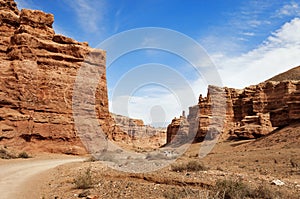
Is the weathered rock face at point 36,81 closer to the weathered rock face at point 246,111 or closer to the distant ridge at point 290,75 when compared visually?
the weathered rock face at point 246,111

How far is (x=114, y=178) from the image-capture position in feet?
34.4

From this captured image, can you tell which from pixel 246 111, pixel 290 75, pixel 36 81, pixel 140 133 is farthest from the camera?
pixel 140 133

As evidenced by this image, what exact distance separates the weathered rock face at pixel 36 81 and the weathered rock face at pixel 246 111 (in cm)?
2373

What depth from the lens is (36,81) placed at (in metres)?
25.7

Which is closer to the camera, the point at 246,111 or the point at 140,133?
the point at 246,111

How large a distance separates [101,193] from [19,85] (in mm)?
20399

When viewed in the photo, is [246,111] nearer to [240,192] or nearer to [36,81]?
[36,81]

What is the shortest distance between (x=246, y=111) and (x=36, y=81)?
114ft

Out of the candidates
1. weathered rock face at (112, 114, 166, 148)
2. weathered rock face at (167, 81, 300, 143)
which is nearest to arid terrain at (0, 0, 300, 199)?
weathered rock face at (167, 81, 300, 143)

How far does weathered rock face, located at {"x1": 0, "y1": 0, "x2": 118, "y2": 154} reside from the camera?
2344cm

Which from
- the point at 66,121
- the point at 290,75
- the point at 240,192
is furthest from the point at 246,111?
the point at 240,192

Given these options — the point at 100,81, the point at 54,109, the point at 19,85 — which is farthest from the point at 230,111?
the point at 19,85

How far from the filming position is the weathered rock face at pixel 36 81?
23.4 meters

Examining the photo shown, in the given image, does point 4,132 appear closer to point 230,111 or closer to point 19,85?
point 19,85
